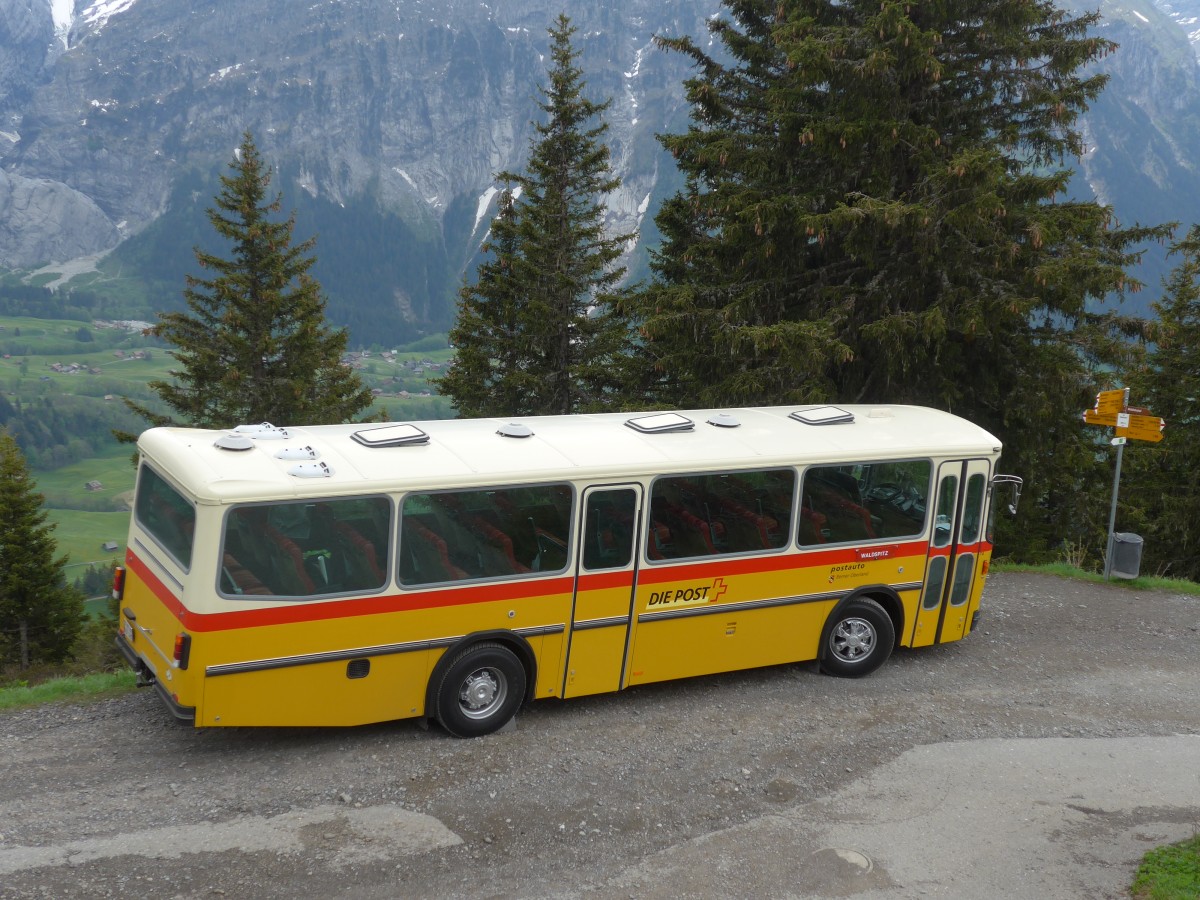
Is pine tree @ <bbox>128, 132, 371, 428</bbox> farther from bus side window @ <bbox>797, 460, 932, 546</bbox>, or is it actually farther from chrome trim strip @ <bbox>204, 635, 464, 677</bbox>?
bus side window @ <bbox>797, 460, 932, 546</bbox>

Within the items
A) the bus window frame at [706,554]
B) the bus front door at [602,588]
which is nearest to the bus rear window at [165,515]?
the bus front door at [602,588]

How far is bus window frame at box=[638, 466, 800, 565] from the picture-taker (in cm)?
979

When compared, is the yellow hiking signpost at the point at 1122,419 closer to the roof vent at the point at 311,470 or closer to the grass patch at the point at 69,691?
the roof vent at the point at 311,470

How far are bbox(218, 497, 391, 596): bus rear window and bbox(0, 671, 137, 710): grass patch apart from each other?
301 cm

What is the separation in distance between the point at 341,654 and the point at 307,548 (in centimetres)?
98

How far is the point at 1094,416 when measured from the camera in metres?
15.2

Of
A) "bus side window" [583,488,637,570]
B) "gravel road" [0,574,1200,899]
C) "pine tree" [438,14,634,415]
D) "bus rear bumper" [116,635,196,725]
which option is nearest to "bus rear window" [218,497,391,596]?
"bus rear bumper" [116,635,196,725]

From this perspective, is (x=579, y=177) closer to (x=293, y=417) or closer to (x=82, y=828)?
(x=293, y=417)

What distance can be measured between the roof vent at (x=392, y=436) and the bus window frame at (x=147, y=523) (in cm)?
159

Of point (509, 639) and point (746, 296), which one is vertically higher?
point (746, 296)

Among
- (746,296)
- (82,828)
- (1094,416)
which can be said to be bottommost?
(82,828)

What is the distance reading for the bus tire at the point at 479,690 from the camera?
9.15m

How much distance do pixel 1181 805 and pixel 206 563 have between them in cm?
852

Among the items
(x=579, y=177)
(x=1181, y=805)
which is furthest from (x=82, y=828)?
(x=579, y=177)
